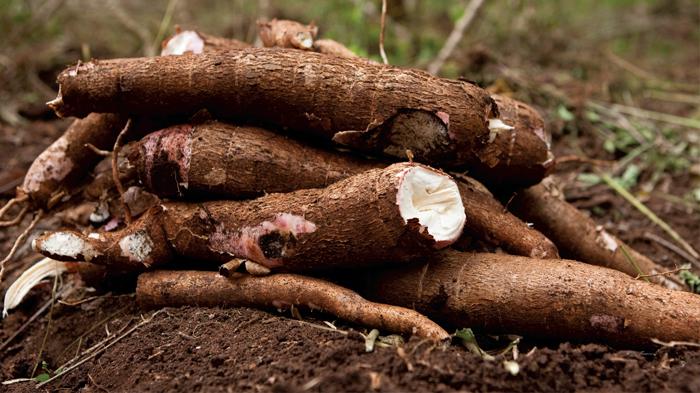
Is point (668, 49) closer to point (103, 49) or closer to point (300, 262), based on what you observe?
point (103, 49)

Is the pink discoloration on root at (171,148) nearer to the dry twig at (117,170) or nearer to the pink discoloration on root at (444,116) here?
the dry twig at (117,170)

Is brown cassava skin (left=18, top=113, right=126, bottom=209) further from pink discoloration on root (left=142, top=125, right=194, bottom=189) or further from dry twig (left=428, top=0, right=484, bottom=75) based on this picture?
dry twig (left=428, top=0, right=484, bottom=75)

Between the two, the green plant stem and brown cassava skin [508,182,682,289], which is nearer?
brown cassava skin [508,182,682,289]

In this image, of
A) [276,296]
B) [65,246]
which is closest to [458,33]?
[276,296]

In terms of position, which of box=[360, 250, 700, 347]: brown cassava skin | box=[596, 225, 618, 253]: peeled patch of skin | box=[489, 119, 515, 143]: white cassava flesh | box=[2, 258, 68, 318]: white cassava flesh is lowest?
box=[2, 258, 68, 318]: white cassava flesh

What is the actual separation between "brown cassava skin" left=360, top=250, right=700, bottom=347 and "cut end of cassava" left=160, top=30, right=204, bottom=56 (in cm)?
123

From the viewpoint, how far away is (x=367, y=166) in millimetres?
2328

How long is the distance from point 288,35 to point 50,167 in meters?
1.13

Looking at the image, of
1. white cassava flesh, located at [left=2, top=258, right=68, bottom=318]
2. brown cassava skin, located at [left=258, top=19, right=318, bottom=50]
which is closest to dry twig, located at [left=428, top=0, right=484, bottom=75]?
brown cassava skin, located at [left=258, top=19, right=318, bottom=50]

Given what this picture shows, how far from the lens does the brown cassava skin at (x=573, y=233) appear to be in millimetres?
2646

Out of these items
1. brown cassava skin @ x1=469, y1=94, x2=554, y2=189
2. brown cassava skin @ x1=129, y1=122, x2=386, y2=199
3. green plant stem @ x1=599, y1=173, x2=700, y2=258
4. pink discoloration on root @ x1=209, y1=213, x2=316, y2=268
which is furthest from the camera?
green plant stem @ x1=599, y1=173, x2=700, y2=258

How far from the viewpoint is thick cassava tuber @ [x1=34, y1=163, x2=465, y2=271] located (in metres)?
1.99

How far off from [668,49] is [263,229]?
23.3ft

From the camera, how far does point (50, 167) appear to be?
266 cm
